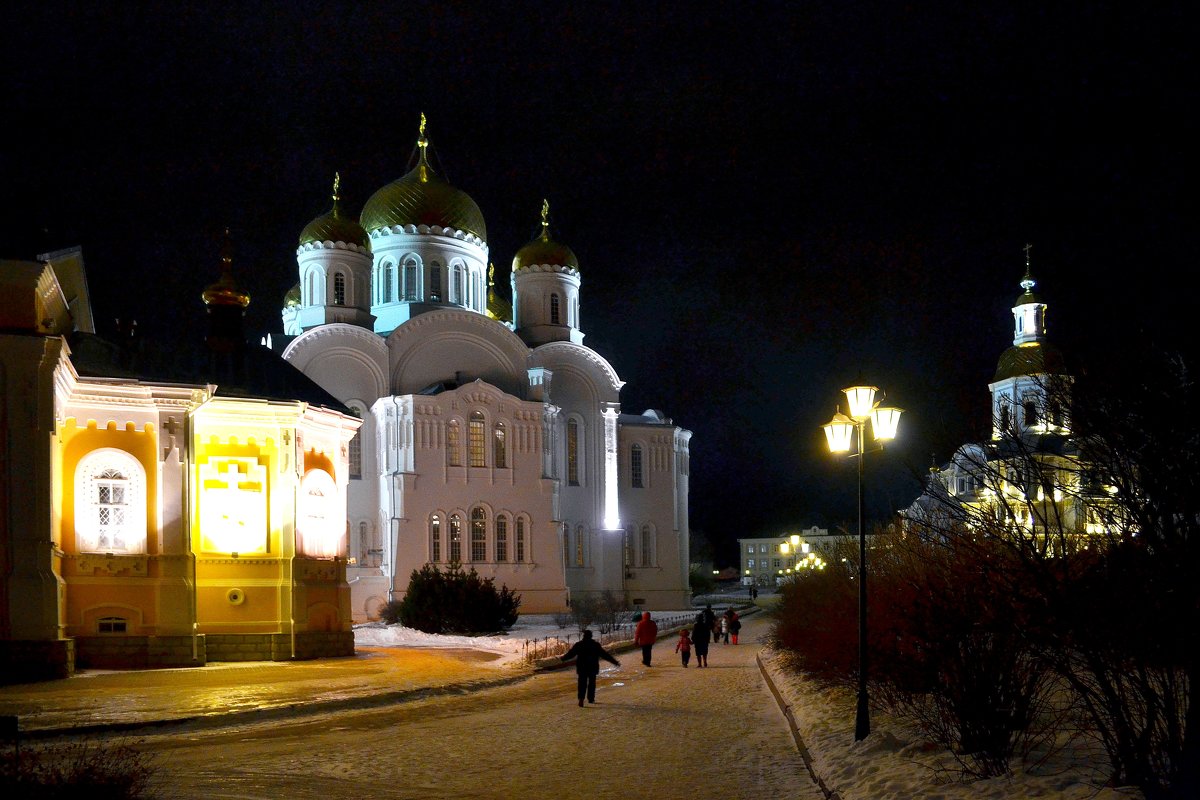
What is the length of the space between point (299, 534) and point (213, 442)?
2.58 meters

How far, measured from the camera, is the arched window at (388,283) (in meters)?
47.3

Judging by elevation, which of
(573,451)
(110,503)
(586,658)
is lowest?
(586,658)

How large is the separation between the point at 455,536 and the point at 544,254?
1311cm

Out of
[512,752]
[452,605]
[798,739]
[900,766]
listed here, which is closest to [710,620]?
[452,605]

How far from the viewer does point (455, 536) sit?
43.1 m

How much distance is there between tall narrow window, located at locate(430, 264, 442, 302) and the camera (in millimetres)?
47188

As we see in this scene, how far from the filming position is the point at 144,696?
17.4 m

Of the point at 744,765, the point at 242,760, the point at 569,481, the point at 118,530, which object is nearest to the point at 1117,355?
the point at 744,765

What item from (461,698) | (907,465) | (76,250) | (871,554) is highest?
(76,250)

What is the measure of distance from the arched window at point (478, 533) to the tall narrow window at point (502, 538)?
52 centimetres

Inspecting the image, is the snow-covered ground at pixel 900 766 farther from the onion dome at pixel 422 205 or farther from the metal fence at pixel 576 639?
the onion dome at pixel 422 205

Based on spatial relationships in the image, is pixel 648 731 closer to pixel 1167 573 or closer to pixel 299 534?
pixel 1167 573

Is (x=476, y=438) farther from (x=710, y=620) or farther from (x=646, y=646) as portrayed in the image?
(x=646, y=646)

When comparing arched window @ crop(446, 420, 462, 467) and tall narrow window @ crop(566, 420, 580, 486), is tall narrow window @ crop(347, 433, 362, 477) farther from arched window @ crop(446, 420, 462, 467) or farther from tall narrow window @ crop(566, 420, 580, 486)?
tall narrow window @ crop(566, 420, 580, 486)
